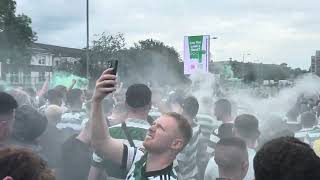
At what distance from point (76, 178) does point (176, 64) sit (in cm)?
4512

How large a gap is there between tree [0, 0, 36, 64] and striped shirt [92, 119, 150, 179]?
50.5 m

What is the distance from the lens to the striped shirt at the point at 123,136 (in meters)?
3.99

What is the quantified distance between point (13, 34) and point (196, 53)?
4281 cm

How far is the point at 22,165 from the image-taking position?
221 cm

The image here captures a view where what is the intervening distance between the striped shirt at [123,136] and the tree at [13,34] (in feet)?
166

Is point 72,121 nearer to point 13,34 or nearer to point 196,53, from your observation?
point 196,53

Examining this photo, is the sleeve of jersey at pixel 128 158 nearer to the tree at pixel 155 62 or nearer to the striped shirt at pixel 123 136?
the striped shirt at pixel 123 136

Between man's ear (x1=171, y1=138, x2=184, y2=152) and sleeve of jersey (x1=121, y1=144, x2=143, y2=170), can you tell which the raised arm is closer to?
sleeve of jersey (x1=121, y1=144, x2=143, y2=170)

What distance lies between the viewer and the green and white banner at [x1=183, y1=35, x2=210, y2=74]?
50.6 feet

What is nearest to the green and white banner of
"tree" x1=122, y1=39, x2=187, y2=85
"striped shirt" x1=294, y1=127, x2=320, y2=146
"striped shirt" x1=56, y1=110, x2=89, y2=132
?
"striped shirt" x1=294, y1=127, x2=320, y2=146

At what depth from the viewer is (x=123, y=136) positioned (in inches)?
162

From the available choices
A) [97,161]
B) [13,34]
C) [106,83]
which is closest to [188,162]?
[97,161]

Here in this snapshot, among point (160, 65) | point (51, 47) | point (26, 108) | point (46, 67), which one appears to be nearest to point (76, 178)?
point (26, 108)

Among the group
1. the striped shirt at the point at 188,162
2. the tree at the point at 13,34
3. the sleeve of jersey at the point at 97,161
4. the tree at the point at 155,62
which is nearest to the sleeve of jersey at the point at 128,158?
the sleeve of jersey at the point at 97,161
